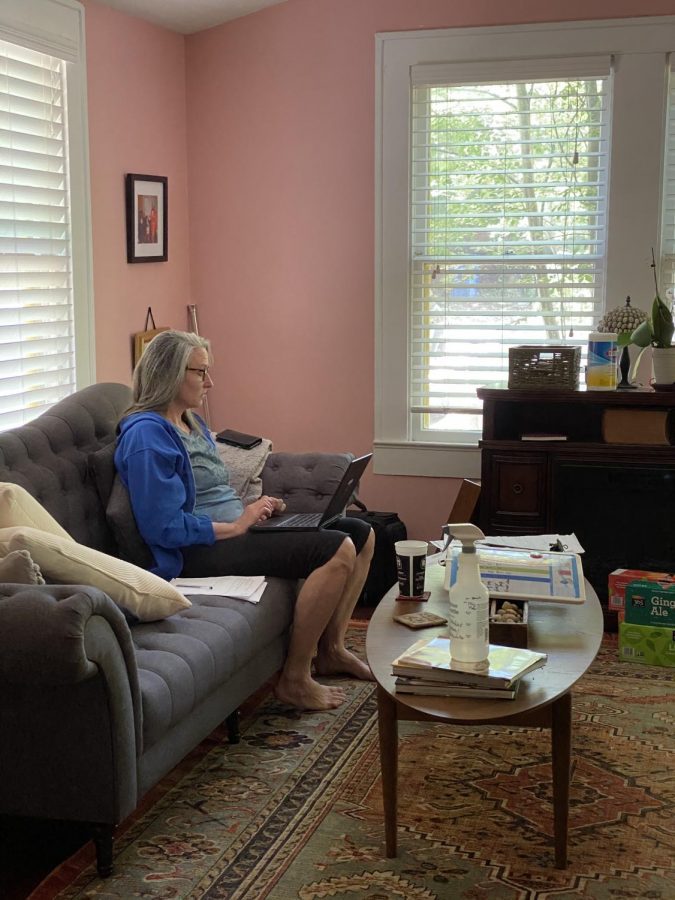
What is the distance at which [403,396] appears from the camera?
507 centimetres

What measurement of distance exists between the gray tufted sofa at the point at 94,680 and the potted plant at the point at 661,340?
199 cm

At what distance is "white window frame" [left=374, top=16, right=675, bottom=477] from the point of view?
15.1 ft

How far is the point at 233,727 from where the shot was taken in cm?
329

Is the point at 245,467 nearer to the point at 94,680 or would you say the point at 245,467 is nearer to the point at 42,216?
the point at 42,216

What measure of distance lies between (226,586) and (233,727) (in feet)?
1.39

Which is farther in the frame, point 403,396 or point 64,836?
point 403,396

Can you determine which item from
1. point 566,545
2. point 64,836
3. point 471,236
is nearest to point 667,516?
point 566,545

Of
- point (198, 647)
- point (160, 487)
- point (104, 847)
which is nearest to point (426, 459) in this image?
point (160, 487)

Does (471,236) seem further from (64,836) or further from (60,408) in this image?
(64,836)

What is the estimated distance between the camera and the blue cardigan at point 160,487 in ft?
11.0

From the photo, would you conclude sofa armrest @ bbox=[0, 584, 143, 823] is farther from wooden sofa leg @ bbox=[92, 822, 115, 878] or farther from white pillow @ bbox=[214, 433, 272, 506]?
white pillow @ bbox=[214, 433, 272, 506]

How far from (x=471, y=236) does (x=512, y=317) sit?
408mm

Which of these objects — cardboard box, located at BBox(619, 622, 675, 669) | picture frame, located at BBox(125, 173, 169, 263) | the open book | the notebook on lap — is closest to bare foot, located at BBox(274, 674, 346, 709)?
the notebook on lap

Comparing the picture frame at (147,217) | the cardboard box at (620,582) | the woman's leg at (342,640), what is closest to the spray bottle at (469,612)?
the woman's leg at (342,640)
